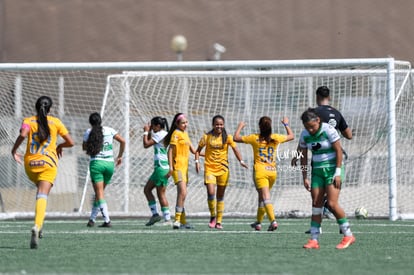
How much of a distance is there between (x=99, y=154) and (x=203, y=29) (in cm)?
1732

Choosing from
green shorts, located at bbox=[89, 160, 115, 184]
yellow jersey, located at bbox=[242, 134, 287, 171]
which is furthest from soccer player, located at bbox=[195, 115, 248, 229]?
green shorts, located at bbox=[89, 160, 115, 184]

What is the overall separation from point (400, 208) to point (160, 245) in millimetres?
8666

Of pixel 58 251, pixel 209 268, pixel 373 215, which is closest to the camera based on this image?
pixel 209 268

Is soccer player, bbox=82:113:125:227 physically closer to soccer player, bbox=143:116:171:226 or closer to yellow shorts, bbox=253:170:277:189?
soccer player, bbox=143:116:171:226

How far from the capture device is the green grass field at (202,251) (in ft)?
33.1

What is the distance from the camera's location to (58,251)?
39.0ft

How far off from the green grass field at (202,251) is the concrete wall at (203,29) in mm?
16918

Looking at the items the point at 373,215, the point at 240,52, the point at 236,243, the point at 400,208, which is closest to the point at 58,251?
the point at 236,243

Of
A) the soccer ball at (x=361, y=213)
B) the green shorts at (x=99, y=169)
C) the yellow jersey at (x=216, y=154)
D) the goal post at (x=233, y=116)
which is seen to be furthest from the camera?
the goal post at (x=233, y=116)

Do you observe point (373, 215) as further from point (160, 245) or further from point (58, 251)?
point (58, 251)

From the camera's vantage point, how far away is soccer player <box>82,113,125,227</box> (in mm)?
16641

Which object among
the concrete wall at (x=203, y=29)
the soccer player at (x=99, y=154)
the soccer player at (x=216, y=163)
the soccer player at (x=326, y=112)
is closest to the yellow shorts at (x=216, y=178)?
the soccer player at (x=216, y=163)

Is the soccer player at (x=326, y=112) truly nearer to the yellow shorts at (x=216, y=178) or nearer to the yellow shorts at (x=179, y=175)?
the yellow shorts at (x=216, y=178)

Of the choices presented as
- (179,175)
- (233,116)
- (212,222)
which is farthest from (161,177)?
(233,116)
